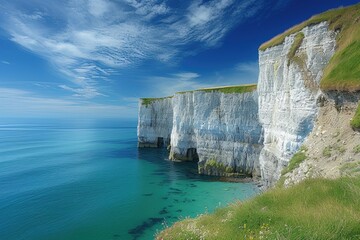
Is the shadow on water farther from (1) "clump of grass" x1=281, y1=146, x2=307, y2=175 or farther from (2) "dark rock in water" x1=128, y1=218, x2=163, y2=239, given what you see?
(1) "clump of grass" x1=281, y1=146, x2=307, y2=175

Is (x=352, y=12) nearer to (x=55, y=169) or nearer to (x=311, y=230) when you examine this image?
(x=311, y=230)

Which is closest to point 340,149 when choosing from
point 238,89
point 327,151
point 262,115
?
point 327,151

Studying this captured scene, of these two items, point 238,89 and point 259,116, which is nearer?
point 259,116

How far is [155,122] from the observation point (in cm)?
7112

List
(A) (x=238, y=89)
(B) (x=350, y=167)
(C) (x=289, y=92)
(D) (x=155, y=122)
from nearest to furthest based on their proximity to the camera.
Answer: (B) (x=350, y=167), (C) (x=289, y=92), (A) (x=238, y=89), (D) (x=155, y=122)

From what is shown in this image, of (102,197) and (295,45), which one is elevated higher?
(295,45)

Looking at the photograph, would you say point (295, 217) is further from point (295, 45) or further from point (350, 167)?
point (295, 45)

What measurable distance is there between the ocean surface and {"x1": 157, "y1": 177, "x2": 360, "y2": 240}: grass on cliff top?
5597 millimetres

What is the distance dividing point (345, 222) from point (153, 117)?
67423 mm

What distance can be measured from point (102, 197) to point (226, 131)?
73.9 feet

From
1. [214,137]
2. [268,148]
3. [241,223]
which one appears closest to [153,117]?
[214,137]

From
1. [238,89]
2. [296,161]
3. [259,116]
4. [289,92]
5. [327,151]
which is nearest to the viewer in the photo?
[327,151]

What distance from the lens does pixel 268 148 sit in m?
29.0

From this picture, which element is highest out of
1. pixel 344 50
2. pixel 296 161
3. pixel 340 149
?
pixel 344 50
